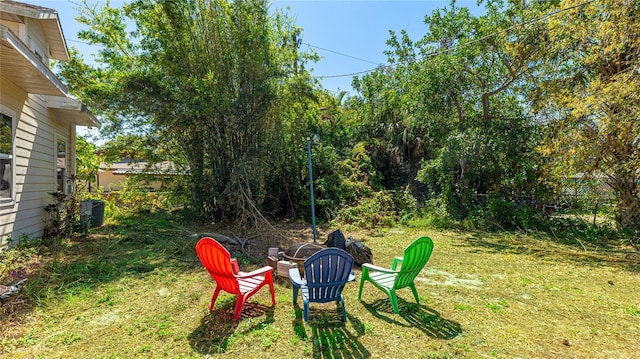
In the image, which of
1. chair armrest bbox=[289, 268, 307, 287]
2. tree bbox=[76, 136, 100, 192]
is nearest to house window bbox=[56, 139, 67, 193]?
tree bbox=[76, 136, 100, 192]

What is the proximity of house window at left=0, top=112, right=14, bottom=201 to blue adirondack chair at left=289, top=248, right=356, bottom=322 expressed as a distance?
15.1 ft

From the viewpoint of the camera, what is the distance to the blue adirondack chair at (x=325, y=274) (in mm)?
2795

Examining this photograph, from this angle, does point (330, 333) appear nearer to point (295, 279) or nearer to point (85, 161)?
A: point (295, 279)

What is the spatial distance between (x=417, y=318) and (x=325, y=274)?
3.39 ft

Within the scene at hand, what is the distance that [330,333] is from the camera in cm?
269

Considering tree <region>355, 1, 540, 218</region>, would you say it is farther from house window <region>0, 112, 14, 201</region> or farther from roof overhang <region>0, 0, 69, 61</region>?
house window <region>0, 112, 14, 201</region>

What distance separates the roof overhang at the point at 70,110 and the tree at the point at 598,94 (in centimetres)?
983

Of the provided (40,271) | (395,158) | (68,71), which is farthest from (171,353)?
(68,71)

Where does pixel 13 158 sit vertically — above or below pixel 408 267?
above

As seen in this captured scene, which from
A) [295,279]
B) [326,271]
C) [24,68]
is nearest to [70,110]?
[24,68]

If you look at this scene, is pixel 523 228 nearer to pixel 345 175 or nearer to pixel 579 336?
pixel 345 175

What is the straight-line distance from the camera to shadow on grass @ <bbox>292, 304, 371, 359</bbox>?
2.38m

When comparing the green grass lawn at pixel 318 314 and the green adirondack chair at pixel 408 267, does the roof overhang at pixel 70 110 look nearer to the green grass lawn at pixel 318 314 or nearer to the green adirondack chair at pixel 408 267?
the green grass lawn at pixel 318 314

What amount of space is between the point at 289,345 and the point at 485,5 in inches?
383
